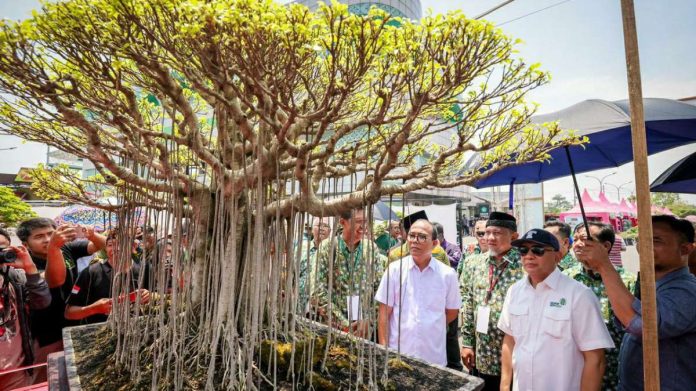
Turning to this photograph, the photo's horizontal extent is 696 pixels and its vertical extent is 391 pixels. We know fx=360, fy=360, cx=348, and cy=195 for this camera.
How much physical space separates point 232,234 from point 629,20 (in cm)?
188

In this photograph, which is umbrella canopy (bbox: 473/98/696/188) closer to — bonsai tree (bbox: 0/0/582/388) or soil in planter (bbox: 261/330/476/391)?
bonsai tree (bbox: 0/0/582/388)

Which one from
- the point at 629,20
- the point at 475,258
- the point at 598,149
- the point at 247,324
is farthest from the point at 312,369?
the point at 598,149

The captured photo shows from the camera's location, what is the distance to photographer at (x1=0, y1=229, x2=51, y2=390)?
2.36m

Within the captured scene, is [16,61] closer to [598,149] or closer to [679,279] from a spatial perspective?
[679,279]

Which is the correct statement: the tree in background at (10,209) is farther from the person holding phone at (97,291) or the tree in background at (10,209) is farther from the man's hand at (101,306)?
the man's hand at (101,306)

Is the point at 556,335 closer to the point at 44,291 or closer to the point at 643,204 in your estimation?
the point at 643,204

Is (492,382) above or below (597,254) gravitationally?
below

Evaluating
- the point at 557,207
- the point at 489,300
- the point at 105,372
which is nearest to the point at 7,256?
the point at 105,372

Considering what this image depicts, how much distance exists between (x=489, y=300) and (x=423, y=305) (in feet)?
1.66

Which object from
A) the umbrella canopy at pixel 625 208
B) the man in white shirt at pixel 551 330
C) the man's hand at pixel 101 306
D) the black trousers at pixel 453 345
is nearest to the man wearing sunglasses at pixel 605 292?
the man in white shirt at pixel 551 330

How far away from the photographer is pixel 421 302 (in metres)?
2.87

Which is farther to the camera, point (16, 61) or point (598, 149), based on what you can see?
point (598, 149)

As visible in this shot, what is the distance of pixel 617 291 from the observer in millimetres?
1811

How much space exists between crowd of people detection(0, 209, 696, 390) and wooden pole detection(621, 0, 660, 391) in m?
0.67
